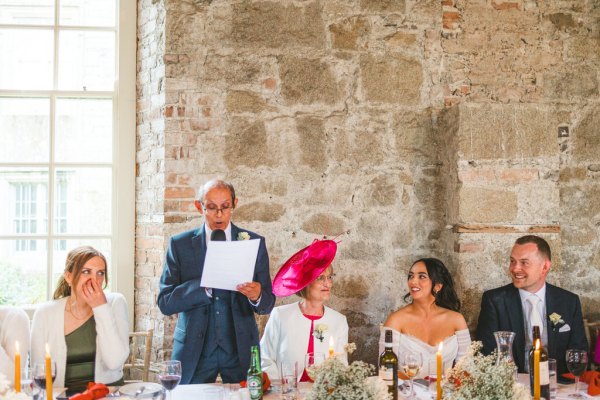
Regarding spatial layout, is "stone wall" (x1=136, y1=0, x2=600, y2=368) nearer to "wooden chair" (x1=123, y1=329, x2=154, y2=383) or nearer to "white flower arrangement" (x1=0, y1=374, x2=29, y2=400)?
"wooden chair" (x1=123, y1=329, x2=154, y2=383)

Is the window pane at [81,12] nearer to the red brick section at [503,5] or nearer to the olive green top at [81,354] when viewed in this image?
the olive green top at [81,354]

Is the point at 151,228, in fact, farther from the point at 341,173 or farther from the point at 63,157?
the point at 341,173

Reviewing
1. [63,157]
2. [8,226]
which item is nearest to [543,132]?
[63,157]

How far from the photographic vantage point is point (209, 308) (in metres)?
3.50

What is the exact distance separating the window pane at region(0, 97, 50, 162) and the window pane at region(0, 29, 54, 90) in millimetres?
117

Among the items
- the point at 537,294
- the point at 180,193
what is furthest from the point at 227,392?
the point at 537,294

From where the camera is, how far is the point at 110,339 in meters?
3.35

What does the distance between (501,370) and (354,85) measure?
98.8 inches

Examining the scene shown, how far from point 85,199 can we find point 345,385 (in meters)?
2.85

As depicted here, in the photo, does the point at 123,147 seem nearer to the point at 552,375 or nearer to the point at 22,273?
the point at 22,273

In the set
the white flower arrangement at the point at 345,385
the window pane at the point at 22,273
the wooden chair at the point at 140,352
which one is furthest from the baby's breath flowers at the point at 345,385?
the window pane at the point at 22,273

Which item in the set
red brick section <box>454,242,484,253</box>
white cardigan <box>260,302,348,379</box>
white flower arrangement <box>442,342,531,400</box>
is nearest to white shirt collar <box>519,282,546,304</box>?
red brick section <box>454,242,484,253</box>

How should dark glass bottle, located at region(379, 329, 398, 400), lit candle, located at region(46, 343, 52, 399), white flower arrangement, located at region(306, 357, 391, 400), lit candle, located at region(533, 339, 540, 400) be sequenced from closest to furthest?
1. white flower arrangement, located at region(306, 357, 391, 400)
2. lit candle, located at region(46, 343, 52, 399)
3. lit candle, located at region(533, 339, 540, 400)
4. dark glass bottle, located at region(379, 329, 398, 400)

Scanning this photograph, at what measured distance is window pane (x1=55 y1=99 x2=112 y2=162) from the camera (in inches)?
175
